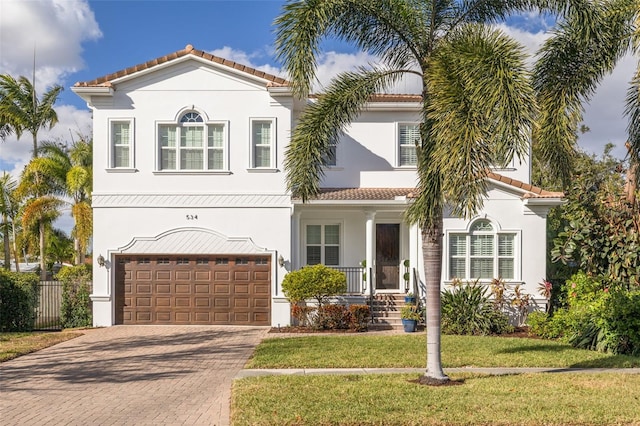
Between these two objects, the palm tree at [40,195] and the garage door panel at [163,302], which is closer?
the garage door panel at [163,302]

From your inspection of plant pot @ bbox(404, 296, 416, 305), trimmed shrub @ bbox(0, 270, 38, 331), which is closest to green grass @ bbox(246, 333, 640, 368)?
plant pot @ bbox(404, 296, 416, 305)

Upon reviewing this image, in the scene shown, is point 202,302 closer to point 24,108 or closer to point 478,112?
point 478,112

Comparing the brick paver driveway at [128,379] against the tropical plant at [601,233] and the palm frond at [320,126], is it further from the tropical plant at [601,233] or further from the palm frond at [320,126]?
the tropical plant at [601,233]

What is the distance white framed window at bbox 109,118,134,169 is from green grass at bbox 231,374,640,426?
10110 millimetres

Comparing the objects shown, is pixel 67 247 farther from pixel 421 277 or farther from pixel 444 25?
pixel 444 25

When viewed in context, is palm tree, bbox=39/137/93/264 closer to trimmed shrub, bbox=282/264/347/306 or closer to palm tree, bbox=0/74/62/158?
palm tree, bbox=0/74/62/158

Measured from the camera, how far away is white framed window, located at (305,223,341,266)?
19.4 metres

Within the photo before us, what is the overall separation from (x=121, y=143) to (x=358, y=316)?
8.86m

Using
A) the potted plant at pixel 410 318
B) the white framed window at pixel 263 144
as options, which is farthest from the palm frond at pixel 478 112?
the white framed window at pixel 263 144

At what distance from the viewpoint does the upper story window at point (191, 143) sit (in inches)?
712

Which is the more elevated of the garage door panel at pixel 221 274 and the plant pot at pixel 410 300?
the garage door panel at pixel 221 274

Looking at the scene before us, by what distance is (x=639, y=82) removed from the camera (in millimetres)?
11023

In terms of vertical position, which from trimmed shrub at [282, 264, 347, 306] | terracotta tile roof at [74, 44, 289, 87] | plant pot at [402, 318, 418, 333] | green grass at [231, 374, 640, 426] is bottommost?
plant pot at [402, 318, 418, 333]

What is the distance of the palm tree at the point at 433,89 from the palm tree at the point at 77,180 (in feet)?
52.6
